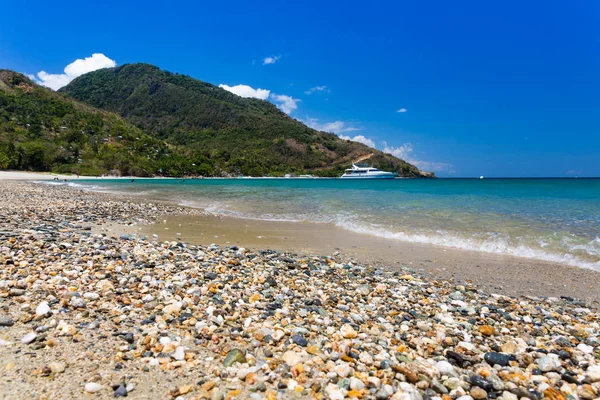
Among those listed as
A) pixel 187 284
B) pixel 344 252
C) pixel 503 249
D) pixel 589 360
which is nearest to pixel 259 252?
pixel 344 252

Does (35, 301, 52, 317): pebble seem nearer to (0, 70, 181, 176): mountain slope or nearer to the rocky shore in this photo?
the rocky shore

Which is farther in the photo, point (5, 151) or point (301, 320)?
point (5, 151)

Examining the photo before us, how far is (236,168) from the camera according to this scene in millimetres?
132250

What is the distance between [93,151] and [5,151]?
75.5 feet

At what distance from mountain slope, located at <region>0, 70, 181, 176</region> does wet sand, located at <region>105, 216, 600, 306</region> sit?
88.2 metres

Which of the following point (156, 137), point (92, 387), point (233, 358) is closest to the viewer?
point (92, 387)

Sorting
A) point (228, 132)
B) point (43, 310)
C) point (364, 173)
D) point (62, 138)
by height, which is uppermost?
point (228, 132)

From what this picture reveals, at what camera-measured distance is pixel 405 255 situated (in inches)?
374

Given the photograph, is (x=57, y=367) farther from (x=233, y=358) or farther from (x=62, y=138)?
(x=62, y=138)

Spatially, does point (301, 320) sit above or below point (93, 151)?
below

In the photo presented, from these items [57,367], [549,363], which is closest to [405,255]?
[549,363]

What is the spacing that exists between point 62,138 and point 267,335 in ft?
384

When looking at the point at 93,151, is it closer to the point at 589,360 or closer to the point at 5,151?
the point at 5,151

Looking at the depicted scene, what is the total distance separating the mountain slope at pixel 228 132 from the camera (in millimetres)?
150375
